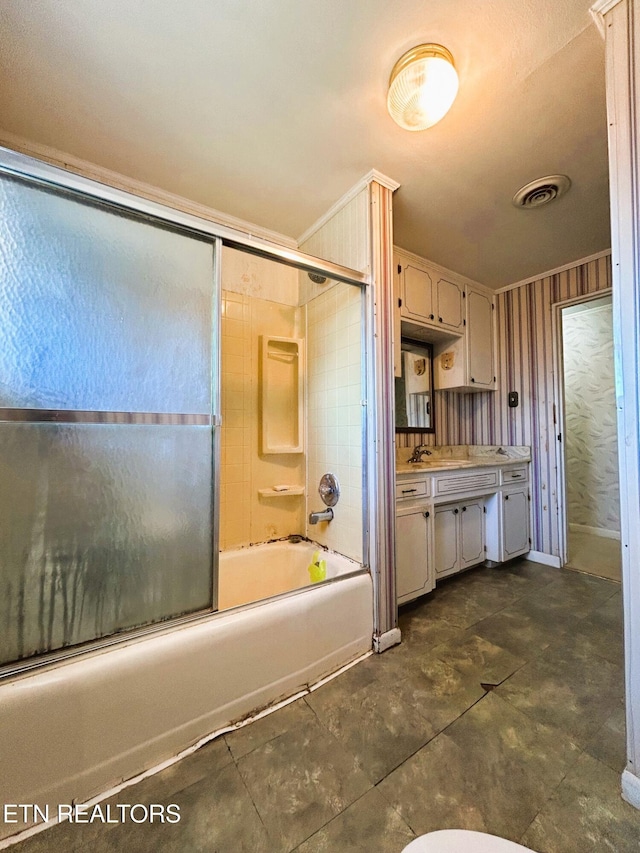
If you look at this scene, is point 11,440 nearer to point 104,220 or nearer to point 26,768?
point 104,220

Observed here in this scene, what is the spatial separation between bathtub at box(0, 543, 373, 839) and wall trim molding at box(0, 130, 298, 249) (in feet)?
5.29

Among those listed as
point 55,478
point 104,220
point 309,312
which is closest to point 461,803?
point 55,478

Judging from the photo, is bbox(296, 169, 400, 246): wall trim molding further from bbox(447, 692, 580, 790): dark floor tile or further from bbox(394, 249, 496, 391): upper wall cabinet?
bbox(447, 692, 580, 790): dark floor tile

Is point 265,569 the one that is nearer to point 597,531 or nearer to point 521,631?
point 521,631

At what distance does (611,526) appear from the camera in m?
3.22

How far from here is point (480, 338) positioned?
2.79 meters

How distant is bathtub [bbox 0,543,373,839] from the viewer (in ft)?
2.81

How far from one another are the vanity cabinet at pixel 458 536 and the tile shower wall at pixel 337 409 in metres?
0.72

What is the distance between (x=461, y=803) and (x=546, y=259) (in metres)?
3.16

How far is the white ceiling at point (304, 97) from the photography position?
101 cm

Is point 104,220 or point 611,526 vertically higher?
point 104,220

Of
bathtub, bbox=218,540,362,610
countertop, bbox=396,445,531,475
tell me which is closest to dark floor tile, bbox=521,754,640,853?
bathtub, bbox=218,540,362,610

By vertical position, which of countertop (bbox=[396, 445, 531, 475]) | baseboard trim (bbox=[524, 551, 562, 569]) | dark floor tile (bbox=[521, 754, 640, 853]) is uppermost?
countertop (bbox=[396, 445, 531, 475])

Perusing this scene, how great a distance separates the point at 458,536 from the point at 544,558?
956 millimetres
